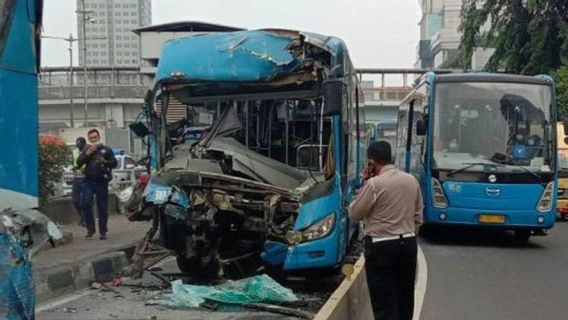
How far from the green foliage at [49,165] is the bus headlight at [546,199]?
8.37 meters

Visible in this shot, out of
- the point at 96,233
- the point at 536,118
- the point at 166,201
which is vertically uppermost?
the point at 536,118

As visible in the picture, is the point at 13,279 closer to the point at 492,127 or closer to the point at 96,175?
the point at 96,175

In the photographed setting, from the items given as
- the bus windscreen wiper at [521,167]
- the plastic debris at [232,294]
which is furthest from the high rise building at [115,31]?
the plastic debris at [232,294]

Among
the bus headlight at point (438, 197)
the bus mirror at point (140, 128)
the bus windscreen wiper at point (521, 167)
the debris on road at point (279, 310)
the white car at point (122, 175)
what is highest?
the bus mirror at point (140, 128)

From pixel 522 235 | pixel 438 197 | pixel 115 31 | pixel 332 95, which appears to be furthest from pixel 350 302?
pixel 115 31

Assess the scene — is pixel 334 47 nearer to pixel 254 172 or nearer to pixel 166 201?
pixel 254 172

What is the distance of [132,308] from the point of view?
7320 mm

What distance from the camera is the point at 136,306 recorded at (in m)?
7.41

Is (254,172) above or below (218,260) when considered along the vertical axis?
above

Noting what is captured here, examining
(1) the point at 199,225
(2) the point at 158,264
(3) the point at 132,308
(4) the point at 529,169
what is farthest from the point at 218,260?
(4) the point at 529,169

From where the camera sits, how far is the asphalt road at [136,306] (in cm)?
700

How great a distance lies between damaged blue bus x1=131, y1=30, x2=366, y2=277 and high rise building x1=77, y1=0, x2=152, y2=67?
56.9 m

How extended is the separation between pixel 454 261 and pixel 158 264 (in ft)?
14.6

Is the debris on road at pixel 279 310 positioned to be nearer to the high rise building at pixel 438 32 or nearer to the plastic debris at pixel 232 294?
the plastic debris at pixel 232 294
